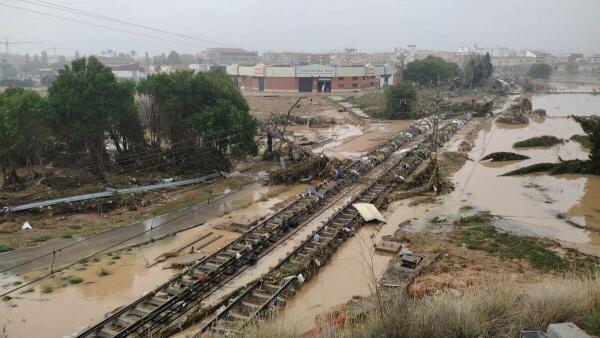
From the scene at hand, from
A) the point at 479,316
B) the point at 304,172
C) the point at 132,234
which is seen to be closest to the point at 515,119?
the point at 304,172

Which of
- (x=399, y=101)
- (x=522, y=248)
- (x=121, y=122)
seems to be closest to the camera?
(x=522, y=248)

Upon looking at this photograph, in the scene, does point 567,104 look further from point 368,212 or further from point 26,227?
point 26,227

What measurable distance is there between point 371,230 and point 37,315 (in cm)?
1142

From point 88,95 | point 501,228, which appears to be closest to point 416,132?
point 501,228

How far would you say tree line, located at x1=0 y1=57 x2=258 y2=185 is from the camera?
77.5 ft

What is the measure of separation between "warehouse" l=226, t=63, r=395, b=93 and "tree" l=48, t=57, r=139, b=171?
55.9m

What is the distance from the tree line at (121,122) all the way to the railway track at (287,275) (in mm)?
9275

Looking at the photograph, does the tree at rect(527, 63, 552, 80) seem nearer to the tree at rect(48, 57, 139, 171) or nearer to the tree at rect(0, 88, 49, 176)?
the tree at rect(48, 57, 139, 171)

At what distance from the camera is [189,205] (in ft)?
69.5

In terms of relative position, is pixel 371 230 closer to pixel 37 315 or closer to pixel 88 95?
pixel 37 315

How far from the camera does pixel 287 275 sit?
1331cm

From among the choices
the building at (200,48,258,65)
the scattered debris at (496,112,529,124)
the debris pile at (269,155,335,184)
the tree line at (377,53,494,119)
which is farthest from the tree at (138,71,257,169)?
the building at (200,48,258,65)

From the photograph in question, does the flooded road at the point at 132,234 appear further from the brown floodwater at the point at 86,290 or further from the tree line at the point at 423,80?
the tree line at the point at 423,80

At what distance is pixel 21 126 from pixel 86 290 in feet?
44.0
